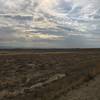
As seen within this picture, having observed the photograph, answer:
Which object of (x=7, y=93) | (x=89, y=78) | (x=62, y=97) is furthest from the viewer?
(x=89, y=78)

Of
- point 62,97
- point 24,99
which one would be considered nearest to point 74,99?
point 62,97

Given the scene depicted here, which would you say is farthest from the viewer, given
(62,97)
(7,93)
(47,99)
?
(7,93)

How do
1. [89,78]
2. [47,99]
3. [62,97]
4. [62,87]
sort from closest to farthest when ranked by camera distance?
1. [47,99]
2. [62,97]
3. [62,87]
4. [89,78]

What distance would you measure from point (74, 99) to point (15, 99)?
3.42m

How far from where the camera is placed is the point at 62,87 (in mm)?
18812

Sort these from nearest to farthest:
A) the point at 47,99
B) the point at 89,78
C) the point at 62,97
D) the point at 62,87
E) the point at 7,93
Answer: the point at 47,99 < the point at 62,97 < the point at 7,93 < the point at 62,87 < the point at 89,78

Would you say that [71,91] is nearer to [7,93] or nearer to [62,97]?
[62,97]

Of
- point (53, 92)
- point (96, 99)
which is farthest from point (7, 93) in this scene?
point (96, 99)

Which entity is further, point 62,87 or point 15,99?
point 62,87

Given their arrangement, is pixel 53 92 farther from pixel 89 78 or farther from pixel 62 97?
pixel 89 78

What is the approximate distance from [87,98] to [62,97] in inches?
59.4

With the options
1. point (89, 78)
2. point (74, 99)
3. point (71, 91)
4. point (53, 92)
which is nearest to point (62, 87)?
point (71, 91)

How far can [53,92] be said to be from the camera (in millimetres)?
16719

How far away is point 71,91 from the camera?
17.9 m
